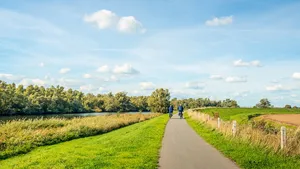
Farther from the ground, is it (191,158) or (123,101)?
(123,101)

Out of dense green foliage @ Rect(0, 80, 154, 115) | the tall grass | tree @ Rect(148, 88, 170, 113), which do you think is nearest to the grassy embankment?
the tall grass

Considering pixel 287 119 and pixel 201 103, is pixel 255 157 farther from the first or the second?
pixel 201 103

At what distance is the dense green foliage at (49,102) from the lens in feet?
300

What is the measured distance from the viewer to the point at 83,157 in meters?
12.5

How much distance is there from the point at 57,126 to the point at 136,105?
136179 millimetres

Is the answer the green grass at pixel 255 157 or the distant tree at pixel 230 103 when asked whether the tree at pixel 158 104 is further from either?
the green grass at pixel 255 157

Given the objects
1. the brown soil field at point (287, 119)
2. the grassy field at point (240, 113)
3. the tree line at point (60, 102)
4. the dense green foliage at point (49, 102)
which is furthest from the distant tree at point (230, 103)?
the brown soil field at point (287, 119)

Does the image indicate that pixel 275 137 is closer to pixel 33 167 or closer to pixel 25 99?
pixel 33 167

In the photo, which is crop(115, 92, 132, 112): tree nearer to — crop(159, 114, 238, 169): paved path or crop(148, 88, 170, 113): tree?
crop(148, 88, 170, 113): tree

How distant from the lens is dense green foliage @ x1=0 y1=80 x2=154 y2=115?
9131 cm

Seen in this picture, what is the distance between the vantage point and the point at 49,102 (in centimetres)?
11106

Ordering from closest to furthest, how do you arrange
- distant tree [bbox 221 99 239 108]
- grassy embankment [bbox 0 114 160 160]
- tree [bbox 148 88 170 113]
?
grassy embankment [bbox 0 114 160 160]
tree [bbox 148 88 170 113]
distant tree [bbox 221 99 239 108]

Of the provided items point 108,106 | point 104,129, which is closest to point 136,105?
point 108,106

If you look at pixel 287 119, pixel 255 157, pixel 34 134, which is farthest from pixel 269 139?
pixel 287 119
